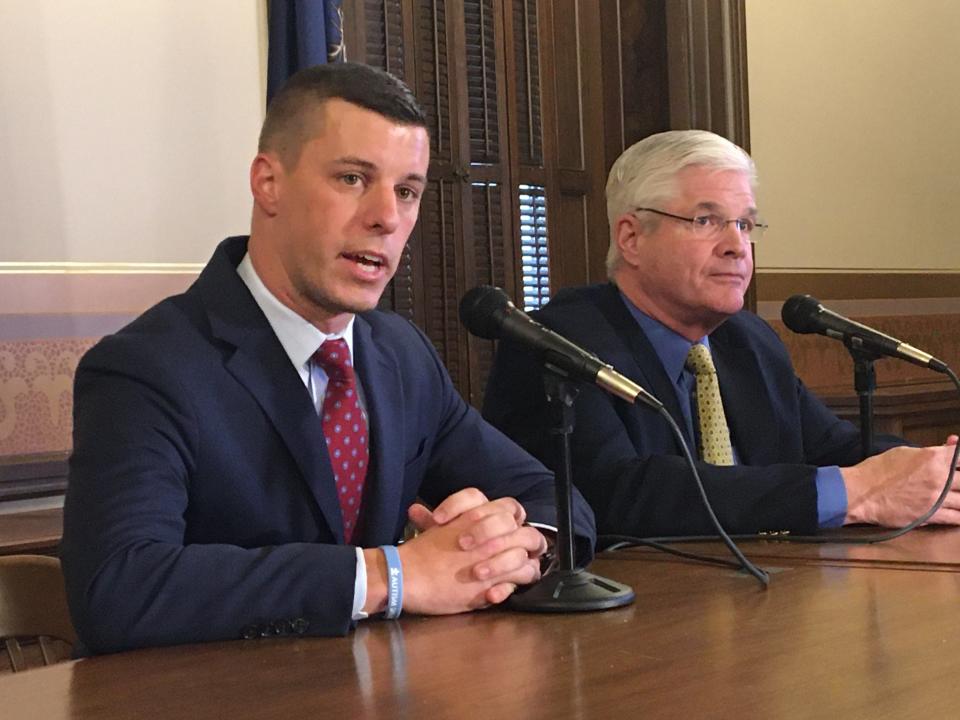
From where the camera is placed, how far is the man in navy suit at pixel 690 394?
218 cm

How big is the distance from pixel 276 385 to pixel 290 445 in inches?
3.4

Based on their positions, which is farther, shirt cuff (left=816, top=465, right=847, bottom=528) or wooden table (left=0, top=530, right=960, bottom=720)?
shirt cuff (left=816, top=465, right=847, bottom=528)

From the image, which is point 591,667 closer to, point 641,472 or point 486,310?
point 486,310

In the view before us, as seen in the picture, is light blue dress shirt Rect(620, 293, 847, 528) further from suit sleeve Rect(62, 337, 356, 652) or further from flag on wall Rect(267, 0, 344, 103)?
flag on wall Rect(267, 0, 344, 103)

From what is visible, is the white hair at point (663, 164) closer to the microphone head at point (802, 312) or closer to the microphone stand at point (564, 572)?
the microphone head at point (802, 312)

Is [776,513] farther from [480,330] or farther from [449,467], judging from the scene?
[480,330]

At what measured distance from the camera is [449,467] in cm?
208

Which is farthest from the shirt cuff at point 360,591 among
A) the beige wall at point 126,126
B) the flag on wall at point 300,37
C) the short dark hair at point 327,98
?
the flag on wall at point 300,37

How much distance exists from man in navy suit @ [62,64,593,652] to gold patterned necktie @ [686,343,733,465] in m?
0.58

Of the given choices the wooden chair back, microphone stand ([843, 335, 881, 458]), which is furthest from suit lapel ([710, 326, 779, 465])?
the wooden chair back

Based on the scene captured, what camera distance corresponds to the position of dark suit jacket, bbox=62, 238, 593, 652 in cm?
152

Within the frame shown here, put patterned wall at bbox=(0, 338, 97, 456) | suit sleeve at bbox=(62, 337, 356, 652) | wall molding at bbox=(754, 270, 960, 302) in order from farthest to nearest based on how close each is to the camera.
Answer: wall molding at bbox=(754, 270, 960, 302) → patterned wall at bbox=(0, 338, 97, 456) → suit sleeve at bbox=(62, 337, 356, 652)

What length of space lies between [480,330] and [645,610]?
40 cm

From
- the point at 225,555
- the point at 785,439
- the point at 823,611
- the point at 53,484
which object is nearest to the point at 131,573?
the point at 225,555
